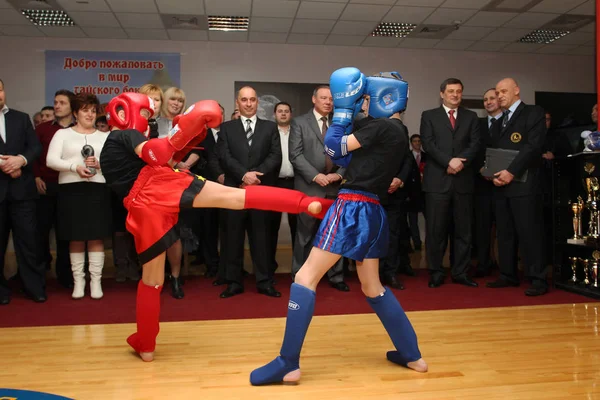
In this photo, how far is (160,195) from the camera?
2561mm

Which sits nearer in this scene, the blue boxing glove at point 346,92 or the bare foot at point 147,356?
the blue boxing glove at point 346,92

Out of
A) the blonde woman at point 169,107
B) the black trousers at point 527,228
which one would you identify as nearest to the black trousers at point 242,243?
the blonde woman at point 169,107

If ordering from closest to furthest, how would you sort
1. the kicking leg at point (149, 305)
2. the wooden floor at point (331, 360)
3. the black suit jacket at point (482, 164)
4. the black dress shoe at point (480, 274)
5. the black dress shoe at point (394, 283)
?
the wooden floor at point (331, 360) → the kicking leg at point (149, 305) → the black dress shoe at point (394, 283) → the black suit jacket at point (482, 164) → the black dress shoe at point (480, 274)

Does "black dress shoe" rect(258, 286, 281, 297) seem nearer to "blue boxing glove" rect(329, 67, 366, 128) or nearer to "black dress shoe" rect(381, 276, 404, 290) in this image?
"black dress shoe" rect(381, 276, 404, 290)

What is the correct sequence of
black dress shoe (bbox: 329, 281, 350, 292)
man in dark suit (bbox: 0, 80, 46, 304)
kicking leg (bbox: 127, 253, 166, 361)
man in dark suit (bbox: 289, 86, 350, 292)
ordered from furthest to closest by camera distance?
black dress shoe (bbox: 329, 281, 350, 292)
man in dark suit (bbox: 289, 86, 350, 292)
man in dark suit (bbox: 0, 80, 46, 304)
kicking leg (bbox: 127, 253, 166, 361)

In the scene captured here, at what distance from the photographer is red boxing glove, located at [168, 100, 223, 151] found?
7.94 ft

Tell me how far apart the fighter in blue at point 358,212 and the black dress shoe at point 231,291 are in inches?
79.1

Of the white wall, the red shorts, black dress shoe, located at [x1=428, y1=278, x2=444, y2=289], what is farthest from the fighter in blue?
the white wall

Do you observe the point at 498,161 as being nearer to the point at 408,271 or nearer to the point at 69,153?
the point at 408,271

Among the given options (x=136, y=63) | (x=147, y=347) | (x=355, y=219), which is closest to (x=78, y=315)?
(x=147, y=347)

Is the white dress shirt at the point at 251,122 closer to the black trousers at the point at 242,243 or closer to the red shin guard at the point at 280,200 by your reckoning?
the black trousers at the point at 242,243

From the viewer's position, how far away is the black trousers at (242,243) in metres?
4.39

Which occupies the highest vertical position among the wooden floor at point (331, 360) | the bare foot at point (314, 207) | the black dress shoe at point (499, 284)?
the bare foot at point (314, 207)

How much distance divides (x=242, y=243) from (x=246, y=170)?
2.03 ft
